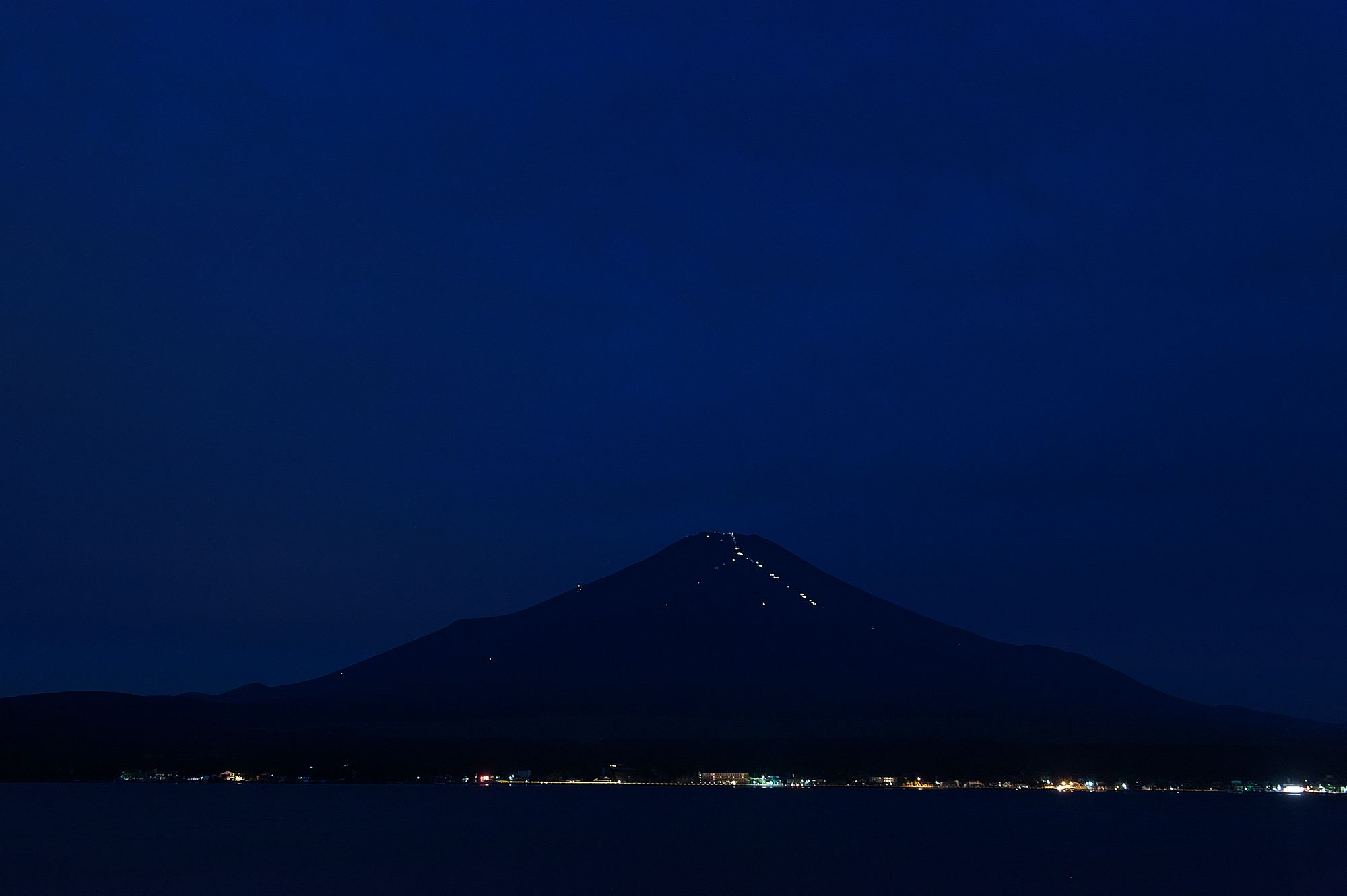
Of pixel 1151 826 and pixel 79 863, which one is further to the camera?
pixel 1151 826

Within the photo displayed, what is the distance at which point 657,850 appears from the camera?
9288 centimetres

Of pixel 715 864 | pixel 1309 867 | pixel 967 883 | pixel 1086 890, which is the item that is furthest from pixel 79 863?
pixel 1309 867

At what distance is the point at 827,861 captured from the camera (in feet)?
275

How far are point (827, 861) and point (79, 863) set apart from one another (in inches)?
1834

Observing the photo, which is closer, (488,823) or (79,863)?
(79,863)

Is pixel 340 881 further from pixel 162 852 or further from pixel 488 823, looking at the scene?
pixel 488 823

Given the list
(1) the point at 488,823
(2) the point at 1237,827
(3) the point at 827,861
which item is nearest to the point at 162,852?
(1) the point at 488,823

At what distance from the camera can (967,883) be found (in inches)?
2869

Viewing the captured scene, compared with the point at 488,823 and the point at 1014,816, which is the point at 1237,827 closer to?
the point at 1014,816

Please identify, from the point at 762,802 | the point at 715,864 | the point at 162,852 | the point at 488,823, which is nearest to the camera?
the point at 715,864

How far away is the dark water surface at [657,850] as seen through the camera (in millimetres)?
71750

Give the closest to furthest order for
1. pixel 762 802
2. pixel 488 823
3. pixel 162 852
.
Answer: pixel 162 852, pixel 488 823, pixel 762 802

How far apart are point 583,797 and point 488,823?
233 ft

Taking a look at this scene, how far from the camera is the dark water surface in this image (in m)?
71.8
